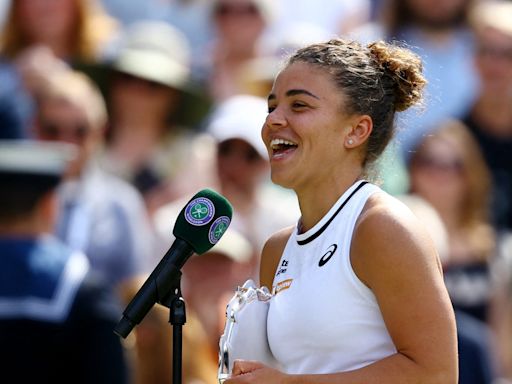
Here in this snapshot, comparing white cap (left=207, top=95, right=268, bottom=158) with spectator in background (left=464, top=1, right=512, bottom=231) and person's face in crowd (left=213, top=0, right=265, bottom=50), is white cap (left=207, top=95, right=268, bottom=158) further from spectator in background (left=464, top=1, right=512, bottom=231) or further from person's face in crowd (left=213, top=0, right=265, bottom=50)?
spectator in background (left=464, top=1, right=512, bottom=231)

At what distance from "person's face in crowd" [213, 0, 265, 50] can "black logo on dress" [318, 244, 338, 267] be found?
4.77 metres

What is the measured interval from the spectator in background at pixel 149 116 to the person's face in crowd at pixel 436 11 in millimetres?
1568

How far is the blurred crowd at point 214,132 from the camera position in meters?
6.43

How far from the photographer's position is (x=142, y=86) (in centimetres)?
772

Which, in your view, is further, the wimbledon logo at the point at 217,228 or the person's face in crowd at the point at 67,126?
the person's face in crowd at the point at 67,126

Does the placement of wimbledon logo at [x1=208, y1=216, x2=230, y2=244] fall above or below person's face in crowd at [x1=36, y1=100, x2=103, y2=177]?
above

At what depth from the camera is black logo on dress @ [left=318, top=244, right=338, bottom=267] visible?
11.1ft

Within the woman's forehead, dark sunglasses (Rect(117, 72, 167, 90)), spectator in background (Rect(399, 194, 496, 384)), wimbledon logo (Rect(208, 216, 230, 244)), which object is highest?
the woman's forehead

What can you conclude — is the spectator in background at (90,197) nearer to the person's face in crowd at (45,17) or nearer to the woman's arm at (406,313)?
the person's face in crowd at (45,17)

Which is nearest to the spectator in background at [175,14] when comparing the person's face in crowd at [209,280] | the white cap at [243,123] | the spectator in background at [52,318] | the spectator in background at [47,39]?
the spectator in background at [47,39]

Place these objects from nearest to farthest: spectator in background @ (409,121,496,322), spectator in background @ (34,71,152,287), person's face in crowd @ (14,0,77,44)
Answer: spectator in background @ (34,71,152,287) → spectator in background @ (409,121,496,322) → person's face in crowd @ (14,0,77,44)

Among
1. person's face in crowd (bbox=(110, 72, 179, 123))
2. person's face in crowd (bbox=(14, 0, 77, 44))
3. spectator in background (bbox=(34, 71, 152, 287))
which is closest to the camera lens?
spectator in background (bbox=(34, 71, 152, 287))

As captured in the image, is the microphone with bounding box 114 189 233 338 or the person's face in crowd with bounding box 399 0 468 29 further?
the person's face in crowd with bounding box 399 0 468 29

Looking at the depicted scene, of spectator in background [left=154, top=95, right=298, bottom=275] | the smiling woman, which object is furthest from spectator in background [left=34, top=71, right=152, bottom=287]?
the smiling woman
